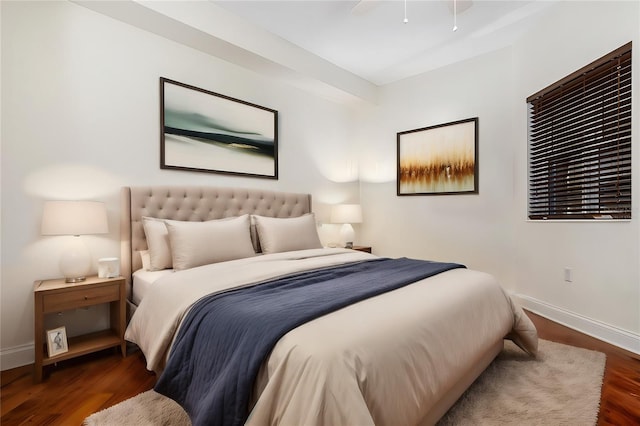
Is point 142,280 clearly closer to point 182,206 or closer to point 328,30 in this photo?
point 182,206

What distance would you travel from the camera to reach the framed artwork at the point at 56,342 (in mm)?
2089

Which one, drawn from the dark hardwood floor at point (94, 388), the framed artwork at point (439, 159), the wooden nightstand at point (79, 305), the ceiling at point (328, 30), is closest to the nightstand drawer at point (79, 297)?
the wooden nightstand at point (79, 305)

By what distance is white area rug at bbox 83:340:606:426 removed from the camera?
1.60 m

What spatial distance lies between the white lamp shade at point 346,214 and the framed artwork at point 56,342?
2994 millimetres

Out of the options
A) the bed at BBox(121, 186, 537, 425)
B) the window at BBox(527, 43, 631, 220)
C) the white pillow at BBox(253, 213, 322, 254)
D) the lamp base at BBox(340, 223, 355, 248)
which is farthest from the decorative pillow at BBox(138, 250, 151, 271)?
the window at BBox(527, 43, 631, 220)

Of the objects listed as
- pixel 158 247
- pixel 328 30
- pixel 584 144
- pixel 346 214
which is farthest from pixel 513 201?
pixel 158 247

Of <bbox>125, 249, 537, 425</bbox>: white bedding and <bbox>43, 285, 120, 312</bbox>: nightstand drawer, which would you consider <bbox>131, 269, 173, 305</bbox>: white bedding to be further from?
<bbox>125, 249, 537, 425</bbox>: white bedding

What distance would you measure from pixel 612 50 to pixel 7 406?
4.65 m

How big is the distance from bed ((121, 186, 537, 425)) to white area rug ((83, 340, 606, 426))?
0.31ft

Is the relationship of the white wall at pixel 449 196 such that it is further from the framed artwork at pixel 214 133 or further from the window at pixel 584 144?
the framed artwork at pixel 214 133

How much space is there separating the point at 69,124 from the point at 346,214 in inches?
118

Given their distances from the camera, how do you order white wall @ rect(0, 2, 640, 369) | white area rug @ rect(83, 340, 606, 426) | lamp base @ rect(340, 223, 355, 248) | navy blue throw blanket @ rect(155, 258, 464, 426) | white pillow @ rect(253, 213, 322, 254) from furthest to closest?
lamp base @ rect(340, 223, 355, 248) → white pillow @ rect(253, 213, 322, 254) → white wall @ rect(0, 2, 640, 369) → white area rug @ rect(83, 340, 606, 426) → navy blue throw blanket @ rect(155, 258, 464, 426)

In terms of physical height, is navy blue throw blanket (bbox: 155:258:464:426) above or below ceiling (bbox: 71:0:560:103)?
below

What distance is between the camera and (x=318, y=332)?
3.93ft
